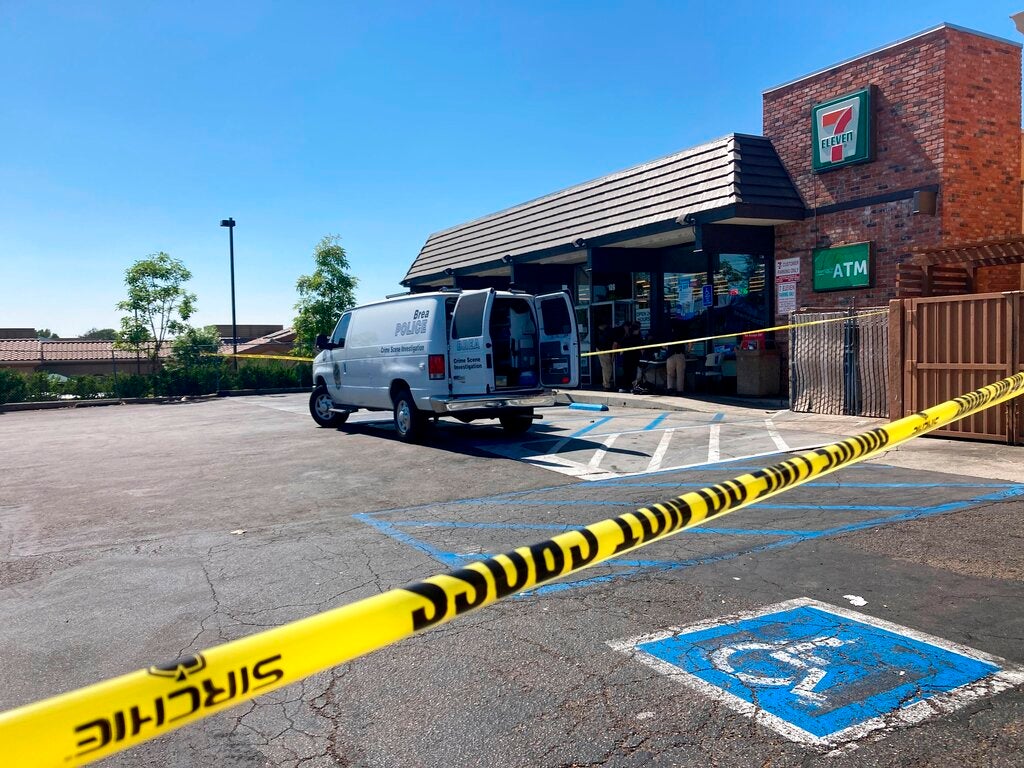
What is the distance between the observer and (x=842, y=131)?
15.1 metres

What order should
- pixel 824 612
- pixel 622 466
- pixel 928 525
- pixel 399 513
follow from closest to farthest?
pixel 824 612 < pixel 928 525 < pixel 399 513 < pixel 622 466

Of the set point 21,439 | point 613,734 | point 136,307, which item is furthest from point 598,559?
point 136,307

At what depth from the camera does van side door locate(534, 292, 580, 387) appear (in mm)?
12297

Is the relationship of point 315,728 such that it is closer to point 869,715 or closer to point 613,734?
point 613,734

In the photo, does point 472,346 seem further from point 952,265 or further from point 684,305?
point 684,305

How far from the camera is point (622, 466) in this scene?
9.57 m

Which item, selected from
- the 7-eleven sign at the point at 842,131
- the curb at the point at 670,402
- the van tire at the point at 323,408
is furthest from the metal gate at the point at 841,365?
the van tire at the point at 323,408

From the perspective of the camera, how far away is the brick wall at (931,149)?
1381cm

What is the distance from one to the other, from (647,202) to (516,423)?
25.7ft

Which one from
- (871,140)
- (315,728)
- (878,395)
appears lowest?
(315,728)

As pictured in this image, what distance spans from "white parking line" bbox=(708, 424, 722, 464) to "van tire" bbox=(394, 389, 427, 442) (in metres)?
4.27

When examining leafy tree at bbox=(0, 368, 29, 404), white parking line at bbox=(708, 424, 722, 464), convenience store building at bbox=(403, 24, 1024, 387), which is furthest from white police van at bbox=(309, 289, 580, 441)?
leafy tree at bbox=(0, 368, 29, 404)

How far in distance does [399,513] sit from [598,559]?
5359 mm

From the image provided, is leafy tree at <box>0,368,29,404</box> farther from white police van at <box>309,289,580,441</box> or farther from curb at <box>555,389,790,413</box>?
Answer: curb at <box>555,389,790,413</box>
